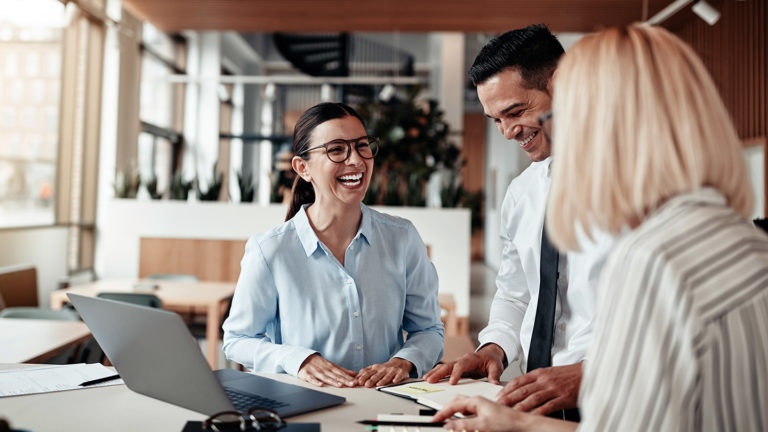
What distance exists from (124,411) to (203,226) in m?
4.59

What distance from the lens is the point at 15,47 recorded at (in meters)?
5.62

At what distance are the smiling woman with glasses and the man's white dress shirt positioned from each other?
227 mm

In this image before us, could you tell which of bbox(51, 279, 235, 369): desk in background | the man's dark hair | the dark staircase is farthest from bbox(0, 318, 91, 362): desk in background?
the dark staircase

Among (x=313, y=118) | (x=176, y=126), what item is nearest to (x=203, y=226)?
(x=313, y=118)

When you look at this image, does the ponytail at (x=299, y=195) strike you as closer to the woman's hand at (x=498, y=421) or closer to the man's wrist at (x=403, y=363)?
the man's wrist at (x=403, y=363)

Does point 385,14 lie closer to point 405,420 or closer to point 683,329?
point 405,420

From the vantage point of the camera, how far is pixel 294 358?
4.81ft

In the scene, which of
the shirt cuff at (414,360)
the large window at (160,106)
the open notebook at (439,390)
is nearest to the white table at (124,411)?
the open notebook at (439,390)

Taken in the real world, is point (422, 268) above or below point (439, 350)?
above

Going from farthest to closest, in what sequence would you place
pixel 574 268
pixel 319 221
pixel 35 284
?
pixel 35 284 → pixel 319 221 → pixel 574 268

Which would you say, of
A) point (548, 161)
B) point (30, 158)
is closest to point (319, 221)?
point (548, 161)

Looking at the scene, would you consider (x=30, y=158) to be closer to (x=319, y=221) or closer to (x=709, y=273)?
(x=319, y=221)

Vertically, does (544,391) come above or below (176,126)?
below

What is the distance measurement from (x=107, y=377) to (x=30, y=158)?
5283 mm
